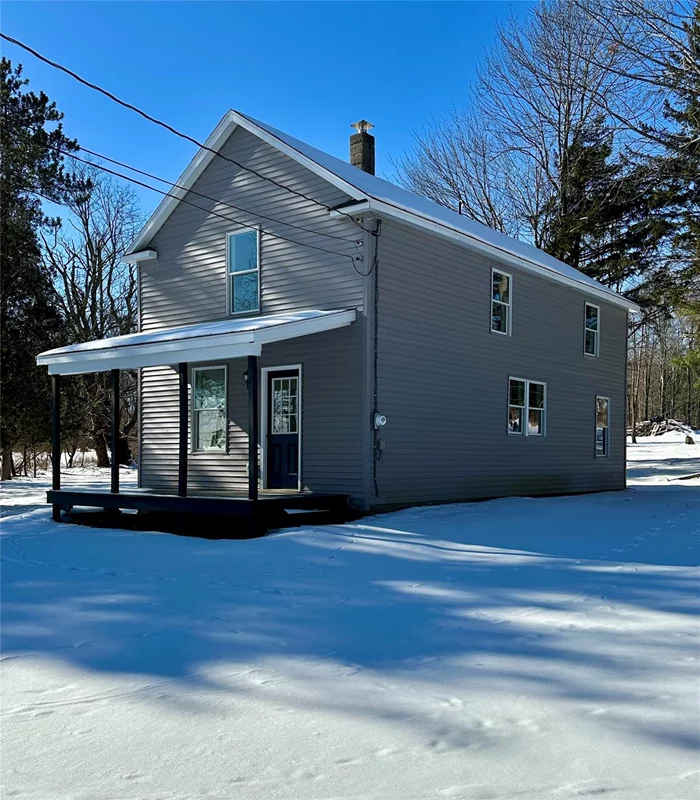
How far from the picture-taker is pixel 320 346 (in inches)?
460

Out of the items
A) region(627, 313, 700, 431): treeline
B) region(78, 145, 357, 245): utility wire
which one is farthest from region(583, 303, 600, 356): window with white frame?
region(627, 313, 700, 431): treeline

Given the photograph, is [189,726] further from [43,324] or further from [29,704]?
[43,324]

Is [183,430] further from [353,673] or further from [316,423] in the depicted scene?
[353,673]

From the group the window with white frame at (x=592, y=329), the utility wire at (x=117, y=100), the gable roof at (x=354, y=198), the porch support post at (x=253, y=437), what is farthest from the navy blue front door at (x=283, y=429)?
the window with white frame at (x=592, y=329)

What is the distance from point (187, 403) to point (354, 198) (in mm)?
3944

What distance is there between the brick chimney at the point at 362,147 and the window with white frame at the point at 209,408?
5.81m

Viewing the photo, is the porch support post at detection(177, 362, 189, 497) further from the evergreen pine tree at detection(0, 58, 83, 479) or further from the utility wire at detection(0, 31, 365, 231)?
the evergreen pine tree at detection(0, 58, 83, 479)

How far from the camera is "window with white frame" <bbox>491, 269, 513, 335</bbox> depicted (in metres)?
14.1

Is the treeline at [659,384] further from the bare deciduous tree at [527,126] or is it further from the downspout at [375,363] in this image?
the downspout at [375,363]

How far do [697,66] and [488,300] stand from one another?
718 cm

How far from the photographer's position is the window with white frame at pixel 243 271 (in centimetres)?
1263

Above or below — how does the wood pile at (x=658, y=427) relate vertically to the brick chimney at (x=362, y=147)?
below

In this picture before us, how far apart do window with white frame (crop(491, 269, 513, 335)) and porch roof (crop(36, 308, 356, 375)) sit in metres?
4.03

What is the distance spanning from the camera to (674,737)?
3.16m
